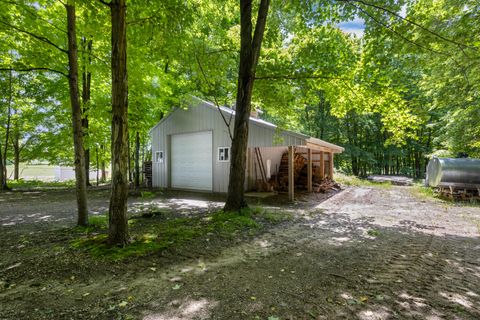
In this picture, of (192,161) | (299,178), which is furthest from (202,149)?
(299,178)

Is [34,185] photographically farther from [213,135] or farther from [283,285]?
[283,285]

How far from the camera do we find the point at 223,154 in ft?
38.6

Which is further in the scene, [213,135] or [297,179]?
[297,179]

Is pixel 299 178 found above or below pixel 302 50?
below

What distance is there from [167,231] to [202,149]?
25.8 feet

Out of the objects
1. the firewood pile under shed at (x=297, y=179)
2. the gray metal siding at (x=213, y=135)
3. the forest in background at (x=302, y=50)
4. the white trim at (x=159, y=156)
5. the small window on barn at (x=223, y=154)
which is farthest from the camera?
the white trim at (x=159, y=156)

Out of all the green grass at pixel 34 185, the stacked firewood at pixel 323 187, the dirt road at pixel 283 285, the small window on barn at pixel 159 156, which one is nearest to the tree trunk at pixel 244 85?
the dirt road at pixel 283 285

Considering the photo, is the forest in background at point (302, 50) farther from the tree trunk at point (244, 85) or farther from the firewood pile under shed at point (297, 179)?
the firewood pile under shed at point (297, 179)

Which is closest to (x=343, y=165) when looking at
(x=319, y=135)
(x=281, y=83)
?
(x=319, y=135)

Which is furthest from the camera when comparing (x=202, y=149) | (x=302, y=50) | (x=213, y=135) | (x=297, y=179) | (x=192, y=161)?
(x=297, y=179)

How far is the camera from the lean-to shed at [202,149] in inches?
457

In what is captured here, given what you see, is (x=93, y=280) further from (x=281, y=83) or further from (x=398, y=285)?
(x=281, y=83)

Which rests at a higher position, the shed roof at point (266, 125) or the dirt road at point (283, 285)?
the shed roof at point (266, 125)

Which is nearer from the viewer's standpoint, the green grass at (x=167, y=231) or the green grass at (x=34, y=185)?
the green grass at (x=167, y=231)
